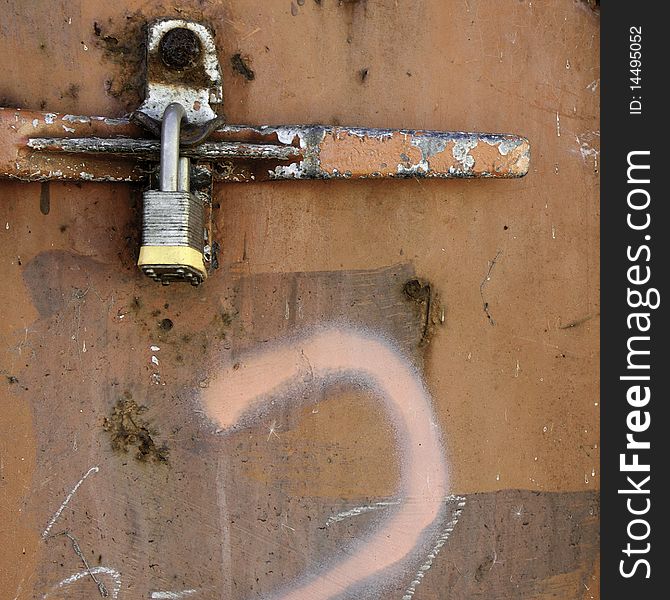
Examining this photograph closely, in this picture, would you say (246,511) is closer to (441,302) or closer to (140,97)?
(441,302)

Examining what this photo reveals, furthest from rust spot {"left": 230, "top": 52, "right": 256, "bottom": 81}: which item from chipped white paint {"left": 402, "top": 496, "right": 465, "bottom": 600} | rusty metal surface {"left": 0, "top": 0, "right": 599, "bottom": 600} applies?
chipped white paint {"left": 402, "top": 496, "right": 465, "bottom": 600}

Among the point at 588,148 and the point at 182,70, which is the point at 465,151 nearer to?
the point at 588,148

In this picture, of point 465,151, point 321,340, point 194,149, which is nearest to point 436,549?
point 321,340

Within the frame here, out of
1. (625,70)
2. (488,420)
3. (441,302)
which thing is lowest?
(488,420)

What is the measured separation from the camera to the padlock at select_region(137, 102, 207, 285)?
1.01 meters

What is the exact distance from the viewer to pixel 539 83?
4.19ft

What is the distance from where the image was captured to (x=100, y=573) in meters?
1.20

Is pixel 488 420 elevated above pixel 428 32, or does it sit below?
below

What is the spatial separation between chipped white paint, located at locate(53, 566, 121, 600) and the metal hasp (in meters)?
0.53

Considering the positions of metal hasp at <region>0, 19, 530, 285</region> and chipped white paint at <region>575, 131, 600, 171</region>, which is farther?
chipped white paint at <region>575, 131, 600, 171</region>

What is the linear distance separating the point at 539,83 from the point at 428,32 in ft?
0.78

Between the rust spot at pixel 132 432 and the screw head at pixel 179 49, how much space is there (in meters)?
0.58

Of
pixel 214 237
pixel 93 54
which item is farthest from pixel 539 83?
pixel 93 54

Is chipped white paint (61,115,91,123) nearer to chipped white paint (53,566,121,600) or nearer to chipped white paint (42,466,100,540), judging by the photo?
chipped white paint (42,466,100,540)
